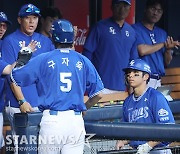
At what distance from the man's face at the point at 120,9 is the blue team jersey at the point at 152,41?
387mm

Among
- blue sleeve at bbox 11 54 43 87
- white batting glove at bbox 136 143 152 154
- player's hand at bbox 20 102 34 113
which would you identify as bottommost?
white batting glove at bbox 136 143 152 154

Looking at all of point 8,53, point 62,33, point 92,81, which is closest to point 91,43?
point 8,53

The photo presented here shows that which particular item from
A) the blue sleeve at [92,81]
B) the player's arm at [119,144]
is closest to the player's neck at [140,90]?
the player's arm at [119,144]

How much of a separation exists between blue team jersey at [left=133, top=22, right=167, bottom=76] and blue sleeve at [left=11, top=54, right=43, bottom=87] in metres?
2.99

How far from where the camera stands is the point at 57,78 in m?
5.23

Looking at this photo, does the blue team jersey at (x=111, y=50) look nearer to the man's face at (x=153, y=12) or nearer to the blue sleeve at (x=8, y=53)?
the man's face at (x=153, y=12)

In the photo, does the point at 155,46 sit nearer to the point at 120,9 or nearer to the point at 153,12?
the point at 153,12

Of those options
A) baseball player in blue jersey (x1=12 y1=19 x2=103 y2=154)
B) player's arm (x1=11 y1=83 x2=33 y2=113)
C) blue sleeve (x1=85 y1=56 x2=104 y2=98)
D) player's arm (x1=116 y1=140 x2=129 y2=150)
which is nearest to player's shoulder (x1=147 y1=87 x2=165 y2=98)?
player's arm (x1=116 y1=140 x2=129 y2=150)

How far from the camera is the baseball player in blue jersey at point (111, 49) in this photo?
7891 mm

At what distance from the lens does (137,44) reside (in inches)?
318

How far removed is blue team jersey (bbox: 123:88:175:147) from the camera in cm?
573

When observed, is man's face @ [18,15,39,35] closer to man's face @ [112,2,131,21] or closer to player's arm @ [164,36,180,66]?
man's face @ [112,2,131,21]

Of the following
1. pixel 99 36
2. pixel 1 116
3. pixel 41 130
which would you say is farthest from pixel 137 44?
pixel 41 130

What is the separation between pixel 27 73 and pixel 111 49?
2750 millimetres
